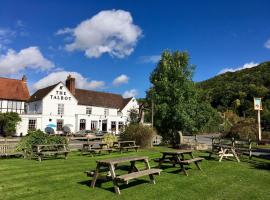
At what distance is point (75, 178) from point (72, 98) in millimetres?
42829

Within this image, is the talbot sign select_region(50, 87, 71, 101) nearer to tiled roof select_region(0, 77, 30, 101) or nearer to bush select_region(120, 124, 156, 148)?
tiled roof select_region(0, 77, 30, 101)

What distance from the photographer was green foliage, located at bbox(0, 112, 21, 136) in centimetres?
4234

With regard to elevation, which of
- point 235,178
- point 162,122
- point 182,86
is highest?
point 182,86

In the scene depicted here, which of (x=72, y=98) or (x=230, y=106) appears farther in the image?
(x=230, y=106)

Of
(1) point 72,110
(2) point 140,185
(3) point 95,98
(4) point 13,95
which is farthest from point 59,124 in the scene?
(2) point 140,185

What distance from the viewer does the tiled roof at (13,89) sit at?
4812cm

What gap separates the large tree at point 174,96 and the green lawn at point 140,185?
14.8 metres

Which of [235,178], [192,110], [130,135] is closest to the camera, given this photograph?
[235,178]

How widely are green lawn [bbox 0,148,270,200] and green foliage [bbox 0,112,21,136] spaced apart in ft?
107

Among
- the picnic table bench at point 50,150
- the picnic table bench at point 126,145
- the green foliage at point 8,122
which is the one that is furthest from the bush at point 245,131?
the green foliage at point 8,122

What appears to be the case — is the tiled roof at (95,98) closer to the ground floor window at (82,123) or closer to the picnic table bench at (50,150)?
the ground floor window at (82,123)

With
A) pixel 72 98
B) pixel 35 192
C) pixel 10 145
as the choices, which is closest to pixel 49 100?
pixel 72 98

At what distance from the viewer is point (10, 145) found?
52.9 feet

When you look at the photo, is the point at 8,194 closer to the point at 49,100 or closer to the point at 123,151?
the point at 123,151
